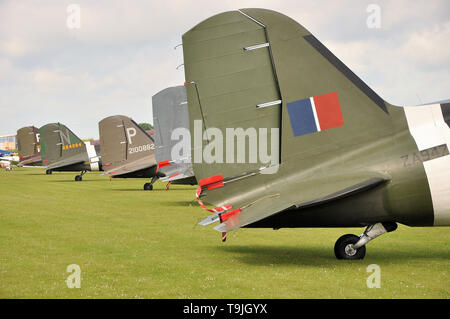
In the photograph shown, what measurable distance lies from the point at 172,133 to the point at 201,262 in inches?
578

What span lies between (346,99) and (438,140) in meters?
1.80

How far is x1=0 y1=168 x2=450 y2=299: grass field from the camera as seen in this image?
7.93 m

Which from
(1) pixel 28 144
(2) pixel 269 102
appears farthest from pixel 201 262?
(1) pixel 28 144

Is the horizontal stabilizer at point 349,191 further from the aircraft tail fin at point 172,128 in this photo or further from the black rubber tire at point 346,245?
the aircraft tail fin at point 172,128

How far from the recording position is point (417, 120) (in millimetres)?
9422

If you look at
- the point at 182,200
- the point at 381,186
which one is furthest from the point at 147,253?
the point at 182,200

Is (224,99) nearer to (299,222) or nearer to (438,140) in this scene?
(299,222)

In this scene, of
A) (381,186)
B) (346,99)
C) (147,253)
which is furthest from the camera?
(147,253)

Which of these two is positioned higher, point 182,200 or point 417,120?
point 417,120

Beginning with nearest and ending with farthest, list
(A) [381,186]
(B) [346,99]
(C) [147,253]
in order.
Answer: (A) [381,186] → (B) [346,99] → (C) [147,253]

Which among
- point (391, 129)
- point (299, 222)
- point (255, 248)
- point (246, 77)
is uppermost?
point (246, 77)

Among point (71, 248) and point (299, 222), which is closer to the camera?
point (299, 222)

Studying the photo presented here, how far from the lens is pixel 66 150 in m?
50.0

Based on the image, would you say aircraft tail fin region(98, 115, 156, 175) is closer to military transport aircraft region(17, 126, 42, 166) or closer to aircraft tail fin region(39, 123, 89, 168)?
aircraft tail fin region(39, 123, 89, 168)
